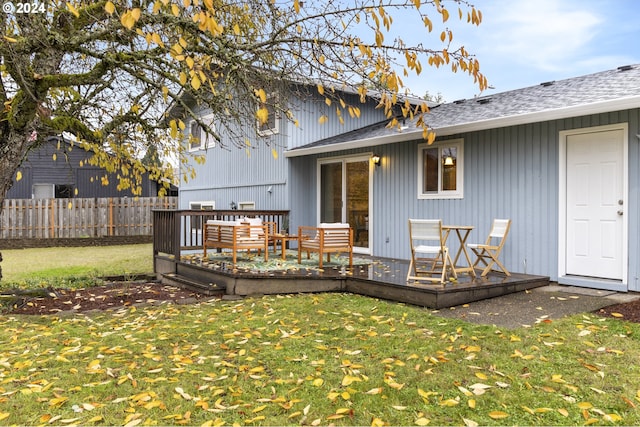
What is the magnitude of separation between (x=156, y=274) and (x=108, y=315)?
3.46 metres

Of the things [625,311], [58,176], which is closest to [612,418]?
[625,311]

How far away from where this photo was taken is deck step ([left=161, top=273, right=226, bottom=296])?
6695 millimetres

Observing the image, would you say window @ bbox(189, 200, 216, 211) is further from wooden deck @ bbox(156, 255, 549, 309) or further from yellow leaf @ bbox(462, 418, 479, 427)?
yellow leaf @ bbox(462, 418, 479, 427)

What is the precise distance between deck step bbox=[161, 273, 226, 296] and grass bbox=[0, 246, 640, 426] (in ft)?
4.86

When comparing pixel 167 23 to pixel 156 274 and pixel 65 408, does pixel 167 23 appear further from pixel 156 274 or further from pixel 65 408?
pixel 156 274

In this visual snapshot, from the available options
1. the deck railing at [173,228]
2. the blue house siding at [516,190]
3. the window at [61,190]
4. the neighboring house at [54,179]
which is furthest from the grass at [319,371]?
the window at [61,190]

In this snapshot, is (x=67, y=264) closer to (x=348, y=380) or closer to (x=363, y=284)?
(x=363, y=284)

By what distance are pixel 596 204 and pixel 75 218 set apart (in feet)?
53.8

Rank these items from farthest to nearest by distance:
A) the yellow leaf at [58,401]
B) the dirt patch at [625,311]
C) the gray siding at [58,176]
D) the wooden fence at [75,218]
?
the gray siding at [58,176], the wooden fence at [75,218], the dirt patch at [625,311], the yellow leaf at [58,401]

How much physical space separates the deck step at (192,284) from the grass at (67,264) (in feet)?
4.19

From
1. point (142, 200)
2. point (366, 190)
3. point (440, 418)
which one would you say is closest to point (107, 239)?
point (142, 200)

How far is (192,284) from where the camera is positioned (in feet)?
24.0

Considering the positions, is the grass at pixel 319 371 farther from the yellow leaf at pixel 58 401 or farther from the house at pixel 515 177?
the house at pixel 515 177

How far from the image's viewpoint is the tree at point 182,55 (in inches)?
161
